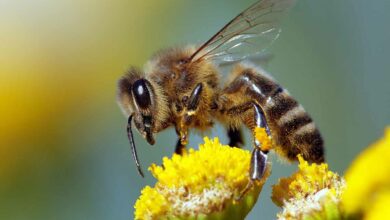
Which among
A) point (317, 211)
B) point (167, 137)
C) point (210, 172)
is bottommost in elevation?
point (317, 211)

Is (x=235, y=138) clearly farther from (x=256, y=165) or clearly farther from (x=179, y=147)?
(x=256, y=165)

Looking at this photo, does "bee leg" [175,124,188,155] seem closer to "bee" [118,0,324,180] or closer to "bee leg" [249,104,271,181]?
"bee" [118,0,324,180]

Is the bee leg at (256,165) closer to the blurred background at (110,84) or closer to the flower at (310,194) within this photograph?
the flower at (310,194)

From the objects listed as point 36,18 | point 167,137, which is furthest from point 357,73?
point 36,18

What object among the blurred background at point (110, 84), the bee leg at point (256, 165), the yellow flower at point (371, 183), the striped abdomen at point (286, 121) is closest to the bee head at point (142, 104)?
the blurred background at point (110, 84)

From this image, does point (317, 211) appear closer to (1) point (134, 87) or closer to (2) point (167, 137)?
(1) point (134, 87)

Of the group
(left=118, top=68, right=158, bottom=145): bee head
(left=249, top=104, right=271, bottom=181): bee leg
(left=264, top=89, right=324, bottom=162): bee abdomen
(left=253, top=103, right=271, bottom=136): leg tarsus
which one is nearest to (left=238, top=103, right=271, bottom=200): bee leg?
(left=249, top=104, right=271, bottom=181): bee leg
